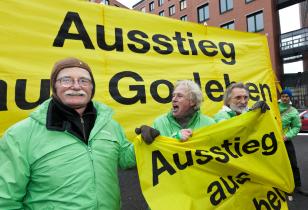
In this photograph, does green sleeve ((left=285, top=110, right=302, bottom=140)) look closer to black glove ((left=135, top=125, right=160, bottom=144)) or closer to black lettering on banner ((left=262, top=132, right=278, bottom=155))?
black lettering on banner ((left=262, top=132, right=278, bottom=155))

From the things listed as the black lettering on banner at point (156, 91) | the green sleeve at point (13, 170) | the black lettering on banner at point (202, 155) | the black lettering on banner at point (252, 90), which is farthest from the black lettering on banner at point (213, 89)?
the green sleeve at point (13, 170)

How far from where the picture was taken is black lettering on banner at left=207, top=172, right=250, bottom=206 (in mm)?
2482

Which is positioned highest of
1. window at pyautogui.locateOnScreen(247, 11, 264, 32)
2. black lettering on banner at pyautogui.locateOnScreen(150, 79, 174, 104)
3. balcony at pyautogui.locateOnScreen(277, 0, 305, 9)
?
balcony at pyautogui.locateOnScreen(277, 0, 305, 9)

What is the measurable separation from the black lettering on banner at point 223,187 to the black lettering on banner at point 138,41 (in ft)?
6.17

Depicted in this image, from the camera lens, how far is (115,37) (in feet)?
12.1

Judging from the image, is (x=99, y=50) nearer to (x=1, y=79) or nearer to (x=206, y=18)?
(x=1, y=79)

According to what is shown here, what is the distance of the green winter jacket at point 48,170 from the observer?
5.88 feet

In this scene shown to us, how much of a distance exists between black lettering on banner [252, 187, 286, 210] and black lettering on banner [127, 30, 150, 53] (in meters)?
2.07

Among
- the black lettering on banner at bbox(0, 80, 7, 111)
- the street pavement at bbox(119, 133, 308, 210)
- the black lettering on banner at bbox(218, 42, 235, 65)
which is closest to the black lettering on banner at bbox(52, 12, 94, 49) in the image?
the black lettering on banner at bbox(0, 80, 7, 111)

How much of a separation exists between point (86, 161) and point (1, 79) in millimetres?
1570

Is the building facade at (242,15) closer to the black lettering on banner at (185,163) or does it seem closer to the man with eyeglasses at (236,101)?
the man with eyeglasses at (236,101)

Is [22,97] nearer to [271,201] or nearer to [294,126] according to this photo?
[271,201]

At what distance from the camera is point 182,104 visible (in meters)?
2.74

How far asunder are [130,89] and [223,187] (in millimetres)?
1612
